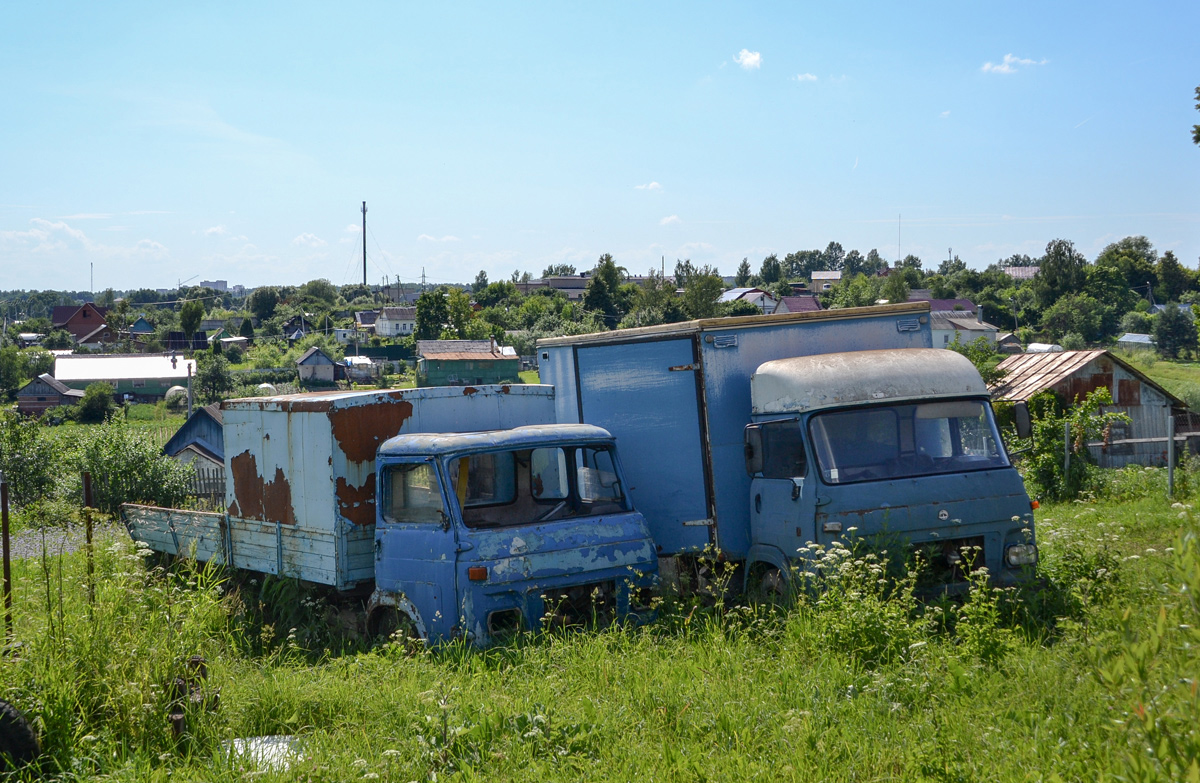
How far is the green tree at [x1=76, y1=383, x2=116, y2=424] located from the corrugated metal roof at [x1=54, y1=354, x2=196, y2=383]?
26.3 ft

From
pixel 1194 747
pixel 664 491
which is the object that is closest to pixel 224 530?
pixel 664 491

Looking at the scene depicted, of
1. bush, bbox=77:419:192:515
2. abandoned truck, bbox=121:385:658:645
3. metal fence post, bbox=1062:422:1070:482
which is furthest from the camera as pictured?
bush, bbox=77:419:192:515

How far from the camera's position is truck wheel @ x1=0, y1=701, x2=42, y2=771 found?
4.47 metres

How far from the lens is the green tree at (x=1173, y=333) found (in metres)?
67.9

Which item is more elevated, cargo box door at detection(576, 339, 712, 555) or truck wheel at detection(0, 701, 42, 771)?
cargo box door at detection(576, 339, 712, 555)

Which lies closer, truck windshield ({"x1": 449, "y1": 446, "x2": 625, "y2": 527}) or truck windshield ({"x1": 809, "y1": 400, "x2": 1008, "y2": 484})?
truck windshield ({"x1": 809, "y1": 400, "x2": 1008, "y2": 484})

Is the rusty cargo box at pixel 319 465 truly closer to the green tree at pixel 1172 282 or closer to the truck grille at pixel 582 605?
the truck grille at pixel 582 605

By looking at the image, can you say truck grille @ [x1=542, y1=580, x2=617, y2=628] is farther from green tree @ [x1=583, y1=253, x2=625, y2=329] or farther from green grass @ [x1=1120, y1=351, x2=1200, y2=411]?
green tree @ [x1=583, y1=253, x2=625, y2=329]

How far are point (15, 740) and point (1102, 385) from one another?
84.0 ft

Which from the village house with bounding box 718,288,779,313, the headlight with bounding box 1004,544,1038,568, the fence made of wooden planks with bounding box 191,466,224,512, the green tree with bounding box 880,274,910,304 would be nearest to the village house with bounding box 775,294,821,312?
the village house with bounding box 718,288,779,313

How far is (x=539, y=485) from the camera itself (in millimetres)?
8242

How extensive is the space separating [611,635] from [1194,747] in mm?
4355

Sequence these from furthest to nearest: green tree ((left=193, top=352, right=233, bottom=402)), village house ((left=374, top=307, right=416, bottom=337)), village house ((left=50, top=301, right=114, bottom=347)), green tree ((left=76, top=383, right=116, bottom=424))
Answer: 1. village house ((left=50, top=301, right=114, bottom=347))
2. village house ((left=374, top=307, right=416, bottom=337))
3. green tree ((left=193, top=352, right=233, bottom=402))
4. green tree ((left=76, top=383, right=116, bottom=424))

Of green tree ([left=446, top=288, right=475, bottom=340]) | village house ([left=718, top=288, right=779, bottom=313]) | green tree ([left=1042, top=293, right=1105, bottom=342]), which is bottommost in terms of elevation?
green tree ([left=1042, top=293, right=1105, bottom=342])
